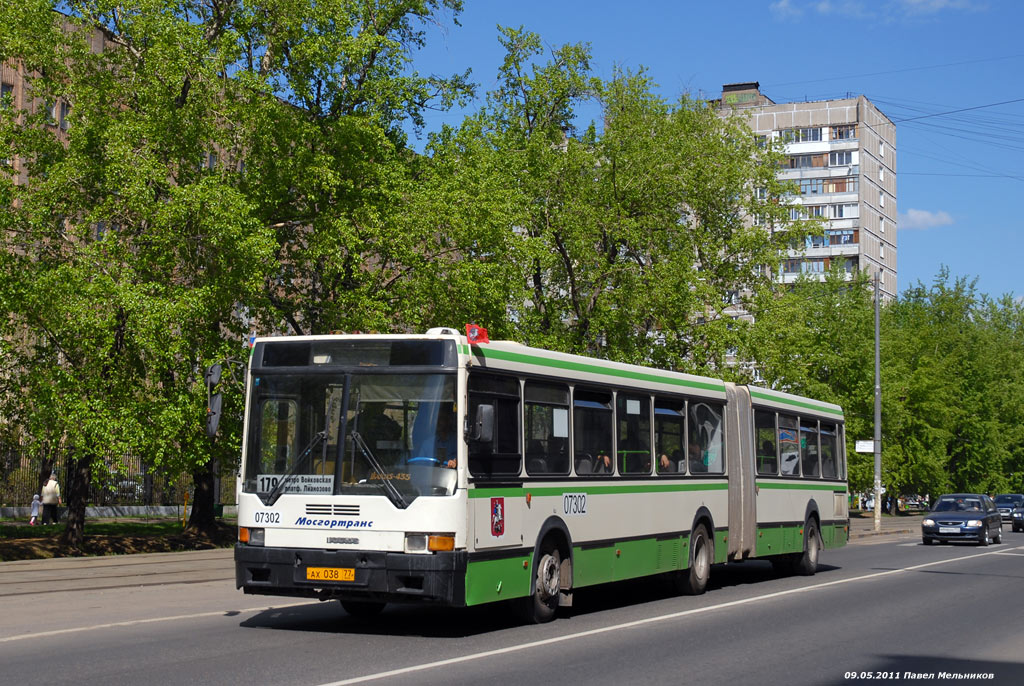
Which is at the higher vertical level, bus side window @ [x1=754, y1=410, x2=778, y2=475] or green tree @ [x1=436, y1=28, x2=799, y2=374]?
green tree @ [x1=436, y1=28, x2=799, y2=374]

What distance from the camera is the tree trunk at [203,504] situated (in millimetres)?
32312

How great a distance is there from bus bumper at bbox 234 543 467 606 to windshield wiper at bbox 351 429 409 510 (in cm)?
49

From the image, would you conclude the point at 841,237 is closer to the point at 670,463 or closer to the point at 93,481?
the point at 93,481

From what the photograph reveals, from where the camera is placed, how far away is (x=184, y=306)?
24.9 m

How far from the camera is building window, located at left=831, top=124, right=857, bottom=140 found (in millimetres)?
109875

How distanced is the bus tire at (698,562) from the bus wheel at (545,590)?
14.4 ft

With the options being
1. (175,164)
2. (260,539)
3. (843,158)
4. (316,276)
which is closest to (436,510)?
(260,539)

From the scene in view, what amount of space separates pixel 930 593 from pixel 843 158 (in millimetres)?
96891

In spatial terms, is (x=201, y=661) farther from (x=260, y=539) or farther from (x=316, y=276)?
(x=316, y=276)

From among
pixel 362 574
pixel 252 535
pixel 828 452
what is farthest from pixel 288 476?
pixel 828 452

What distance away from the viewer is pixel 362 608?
13859 millimetres

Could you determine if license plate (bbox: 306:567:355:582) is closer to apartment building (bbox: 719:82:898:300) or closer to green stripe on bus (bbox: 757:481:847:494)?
green stripe on bus (bbox: 757:481:847:494)

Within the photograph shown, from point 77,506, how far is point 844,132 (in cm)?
9470

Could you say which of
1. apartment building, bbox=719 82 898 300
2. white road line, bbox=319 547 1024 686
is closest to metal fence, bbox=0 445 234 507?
white road line, bbox=319 547 1024 686
